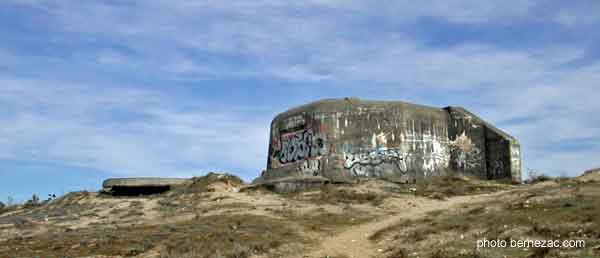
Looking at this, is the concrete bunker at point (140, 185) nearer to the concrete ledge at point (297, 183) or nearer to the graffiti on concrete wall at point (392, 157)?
the concrete ledge at point (297, 183)

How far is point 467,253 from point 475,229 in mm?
2427

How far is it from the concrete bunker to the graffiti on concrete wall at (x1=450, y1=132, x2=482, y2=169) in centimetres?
1136

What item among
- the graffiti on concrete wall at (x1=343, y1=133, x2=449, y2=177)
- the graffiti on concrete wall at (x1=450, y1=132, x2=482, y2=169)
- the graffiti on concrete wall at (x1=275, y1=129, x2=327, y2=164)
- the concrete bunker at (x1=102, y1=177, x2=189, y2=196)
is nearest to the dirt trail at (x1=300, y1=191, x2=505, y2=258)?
the graffiti on concrete wall at (x1=343, y1=133, x2=449, y2=177)

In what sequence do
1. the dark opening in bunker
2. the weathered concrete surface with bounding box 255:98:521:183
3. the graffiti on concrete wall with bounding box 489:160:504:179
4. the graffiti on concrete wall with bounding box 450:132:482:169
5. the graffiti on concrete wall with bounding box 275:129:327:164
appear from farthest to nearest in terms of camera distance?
the dark opening in bunker → the graffiti on concrete wall with bounding box 450:132:482:169 → the graffiti on concrete wall with bounding box 489:160:504:179 → the graffiti on concrete wall with bounding box 275:129:327:164 → the weathered concrete surface with bounding box 255:98:521:183

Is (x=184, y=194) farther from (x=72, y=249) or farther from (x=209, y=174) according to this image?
(x=72, y=249)

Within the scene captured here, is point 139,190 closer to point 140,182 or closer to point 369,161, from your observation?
point 140,182

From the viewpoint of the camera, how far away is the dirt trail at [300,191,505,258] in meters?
14.1

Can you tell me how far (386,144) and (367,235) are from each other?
9751 millimetres

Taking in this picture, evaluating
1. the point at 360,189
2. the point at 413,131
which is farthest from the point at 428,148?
the point at 360,189

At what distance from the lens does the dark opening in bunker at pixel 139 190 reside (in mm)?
27953

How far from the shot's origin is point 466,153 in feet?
88.3

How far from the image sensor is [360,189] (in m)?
23.2

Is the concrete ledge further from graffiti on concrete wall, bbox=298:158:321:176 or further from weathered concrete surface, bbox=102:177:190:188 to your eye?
weathered concrete surface, bbox=102:177:190:188

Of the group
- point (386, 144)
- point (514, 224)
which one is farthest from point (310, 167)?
point (514, 224)
